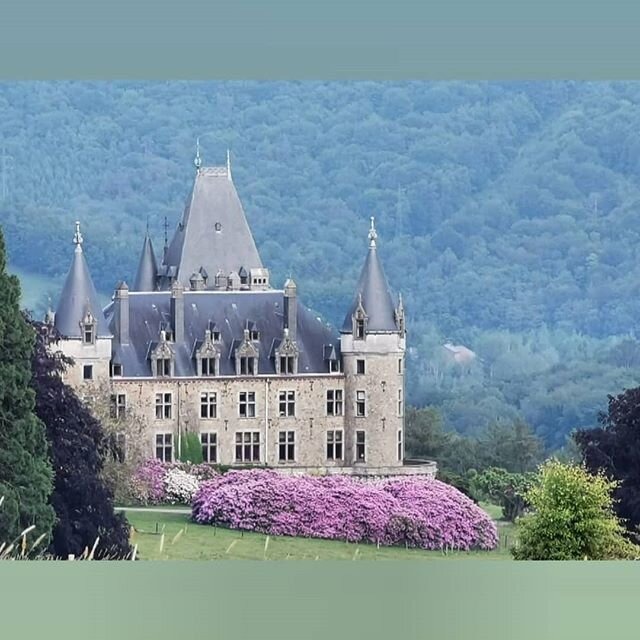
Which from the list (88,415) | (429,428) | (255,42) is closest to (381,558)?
(429,428)

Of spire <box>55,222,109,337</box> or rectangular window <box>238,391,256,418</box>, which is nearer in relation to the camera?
spire <box>55,222,109,337</box>

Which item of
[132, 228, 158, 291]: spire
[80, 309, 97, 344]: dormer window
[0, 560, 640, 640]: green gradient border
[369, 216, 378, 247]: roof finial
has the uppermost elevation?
[369, 216, 378, 247]: roof finial

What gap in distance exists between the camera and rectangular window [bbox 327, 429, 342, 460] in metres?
22.2

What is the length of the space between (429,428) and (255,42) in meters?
3.39

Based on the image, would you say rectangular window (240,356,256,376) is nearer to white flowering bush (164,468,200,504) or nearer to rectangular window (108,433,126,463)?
white flowering bush (164,468,200,504)

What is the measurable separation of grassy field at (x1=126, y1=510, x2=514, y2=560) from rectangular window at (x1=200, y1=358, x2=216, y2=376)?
118cm

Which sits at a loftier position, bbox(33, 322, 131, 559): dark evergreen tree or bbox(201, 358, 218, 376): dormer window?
bbox(201, 358, 218, 376): dormer window

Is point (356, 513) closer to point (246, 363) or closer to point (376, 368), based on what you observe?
point (376, 368)

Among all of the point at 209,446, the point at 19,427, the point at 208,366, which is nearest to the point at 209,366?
the point at 208,366

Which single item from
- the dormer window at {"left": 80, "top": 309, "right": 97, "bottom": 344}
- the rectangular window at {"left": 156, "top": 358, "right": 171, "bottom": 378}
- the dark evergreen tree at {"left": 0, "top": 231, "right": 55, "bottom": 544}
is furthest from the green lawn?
the dormer window at {"left": 80, "top": 309, "right": 97, "bottom": 344}

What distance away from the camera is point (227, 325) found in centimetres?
2220

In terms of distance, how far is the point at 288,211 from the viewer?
72.9 ft

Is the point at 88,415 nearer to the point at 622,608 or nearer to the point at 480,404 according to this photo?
the point at 480,404

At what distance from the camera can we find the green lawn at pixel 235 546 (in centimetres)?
2167
